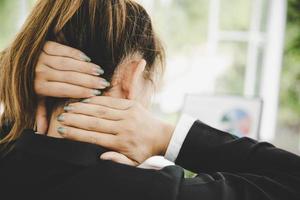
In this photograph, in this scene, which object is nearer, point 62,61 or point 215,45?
point 62,61

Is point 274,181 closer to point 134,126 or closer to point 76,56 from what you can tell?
point 134,126

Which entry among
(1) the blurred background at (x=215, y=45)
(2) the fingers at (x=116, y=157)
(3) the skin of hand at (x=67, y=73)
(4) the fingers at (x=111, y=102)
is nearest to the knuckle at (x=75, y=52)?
(3) the skin of hand at (x=67, y=73)

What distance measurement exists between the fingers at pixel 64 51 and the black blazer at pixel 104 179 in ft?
0.60

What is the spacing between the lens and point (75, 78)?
796 millimetres

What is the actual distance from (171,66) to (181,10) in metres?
0.69

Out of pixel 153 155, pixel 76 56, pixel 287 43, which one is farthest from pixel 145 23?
pixel 287 43

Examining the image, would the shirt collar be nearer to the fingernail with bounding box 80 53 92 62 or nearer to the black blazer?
the black blazer

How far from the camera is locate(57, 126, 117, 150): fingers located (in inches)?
31.3

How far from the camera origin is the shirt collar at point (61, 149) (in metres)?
0.75

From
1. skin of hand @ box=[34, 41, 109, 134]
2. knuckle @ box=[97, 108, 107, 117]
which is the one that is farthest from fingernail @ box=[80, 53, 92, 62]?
knuckle @ box=[97, 108, 107, 117]

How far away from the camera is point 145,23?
827 millimetres

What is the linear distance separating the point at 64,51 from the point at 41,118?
0.56 ft

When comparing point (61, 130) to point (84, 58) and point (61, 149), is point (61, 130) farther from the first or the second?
point (84, 58)

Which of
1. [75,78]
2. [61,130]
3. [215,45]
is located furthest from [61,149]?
[215,45]
